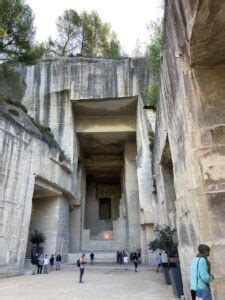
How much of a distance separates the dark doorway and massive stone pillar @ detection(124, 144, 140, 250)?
1036 cm

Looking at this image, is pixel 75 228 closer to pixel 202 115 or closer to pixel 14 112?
pixel 14 112

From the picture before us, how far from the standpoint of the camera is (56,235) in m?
15.6

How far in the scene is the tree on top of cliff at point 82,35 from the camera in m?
25.6

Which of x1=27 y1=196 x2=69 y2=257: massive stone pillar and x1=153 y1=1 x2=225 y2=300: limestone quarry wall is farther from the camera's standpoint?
x1=27 y1=196 x2=69 y2=257: massive stone pillar

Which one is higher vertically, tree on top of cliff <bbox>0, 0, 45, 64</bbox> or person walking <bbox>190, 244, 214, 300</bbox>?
tree on top of cliff <bbox>0, 0, 45, 64</bbox>

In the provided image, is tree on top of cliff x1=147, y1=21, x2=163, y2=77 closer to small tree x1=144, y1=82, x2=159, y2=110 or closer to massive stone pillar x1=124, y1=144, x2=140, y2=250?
small tree x1=144, y1=82, x2=159, y2=110

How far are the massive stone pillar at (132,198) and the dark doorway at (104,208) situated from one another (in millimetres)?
10356

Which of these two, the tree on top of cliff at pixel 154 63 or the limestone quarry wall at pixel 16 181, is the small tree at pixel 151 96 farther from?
the limestone quarry wall at pixel 16 181

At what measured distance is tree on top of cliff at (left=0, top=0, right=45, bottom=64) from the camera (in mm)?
14102

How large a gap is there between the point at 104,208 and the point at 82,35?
17643mm

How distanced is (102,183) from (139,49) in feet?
45.9

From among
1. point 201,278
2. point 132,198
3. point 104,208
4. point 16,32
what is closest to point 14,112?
point 16,32

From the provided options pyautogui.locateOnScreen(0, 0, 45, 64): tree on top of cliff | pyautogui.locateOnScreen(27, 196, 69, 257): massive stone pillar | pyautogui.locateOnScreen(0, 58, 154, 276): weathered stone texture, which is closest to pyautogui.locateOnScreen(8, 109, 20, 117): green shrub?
pyautogui.locateOnScreen(0, 58, 154, 276): weathered stone texture

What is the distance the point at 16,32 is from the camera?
14594mm
